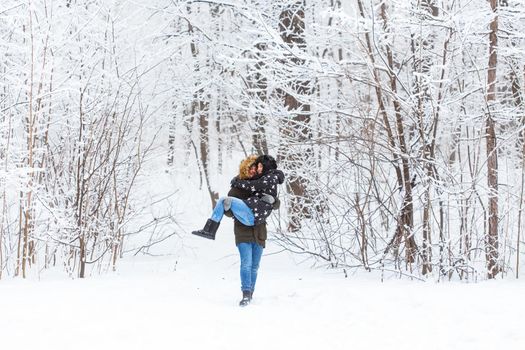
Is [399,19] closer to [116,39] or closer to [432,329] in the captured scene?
[432,329]

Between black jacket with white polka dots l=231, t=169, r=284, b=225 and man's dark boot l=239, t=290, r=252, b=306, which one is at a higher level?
black jacket with white polka dots l=231, t=169, r=284, b=225

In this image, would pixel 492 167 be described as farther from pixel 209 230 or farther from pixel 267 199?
pixel 209 230

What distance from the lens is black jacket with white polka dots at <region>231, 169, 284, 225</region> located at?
19.0ft

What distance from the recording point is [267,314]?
17.7ft

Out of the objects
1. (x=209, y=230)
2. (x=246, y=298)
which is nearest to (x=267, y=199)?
(x=209, y=230)

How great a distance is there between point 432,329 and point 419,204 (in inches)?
96.4

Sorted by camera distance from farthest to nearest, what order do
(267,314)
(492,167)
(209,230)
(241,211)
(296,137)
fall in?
(296,137) → (492,167) → (241,211) → (209,230) → (267,314)

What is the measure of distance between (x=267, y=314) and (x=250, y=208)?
3.32 feet

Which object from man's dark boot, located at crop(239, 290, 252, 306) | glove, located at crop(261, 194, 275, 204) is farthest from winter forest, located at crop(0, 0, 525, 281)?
man's dark boot, located at crop(239, 290, 252, 306)

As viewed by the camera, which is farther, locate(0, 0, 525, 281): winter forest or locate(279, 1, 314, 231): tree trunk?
locate(279, 1, 314, 231): tree trunk

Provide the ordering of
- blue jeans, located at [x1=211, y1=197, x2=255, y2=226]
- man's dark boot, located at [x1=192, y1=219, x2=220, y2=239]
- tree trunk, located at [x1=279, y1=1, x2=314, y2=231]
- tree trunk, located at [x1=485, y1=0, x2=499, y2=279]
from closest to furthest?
man's dark boot, located at [x1=192, y1=219, x2=220, y2=239] → blue jeans, located at [x1=211, y1=197, x2=255, y2=226] → tree trunk, located at [x1=485, y1=0, x2=499, y2=279] → tree trunk, located at [x1=279, y1=1, x2=314, y2=231]

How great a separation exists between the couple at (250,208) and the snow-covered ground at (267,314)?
1.26 feet

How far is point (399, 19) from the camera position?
603 cm

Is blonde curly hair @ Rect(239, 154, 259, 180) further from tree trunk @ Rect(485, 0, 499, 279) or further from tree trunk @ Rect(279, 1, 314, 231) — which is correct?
tree trunk @ Rect(485, 0, 499, 279)
